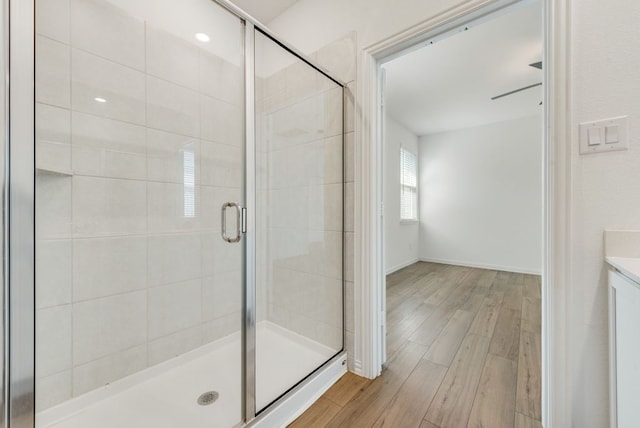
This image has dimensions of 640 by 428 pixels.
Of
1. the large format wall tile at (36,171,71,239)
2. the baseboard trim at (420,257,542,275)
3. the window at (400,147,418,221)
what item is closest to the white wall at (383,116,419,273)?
the window at (400,147,418,221)

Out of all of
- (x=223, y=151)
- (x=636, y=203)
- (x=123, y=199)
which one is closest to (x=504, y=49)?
(x=636, y=203)

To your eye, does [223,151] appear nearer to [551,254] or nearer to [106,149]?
[106,149]

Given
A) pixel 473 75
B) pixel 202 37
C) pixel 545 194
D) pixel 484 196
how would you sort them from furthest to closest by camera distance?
pixel 484 196 → pixel 473 75 → pixel 202 37 → pixel 545 194

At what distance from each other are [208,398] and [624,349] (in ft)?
5.86

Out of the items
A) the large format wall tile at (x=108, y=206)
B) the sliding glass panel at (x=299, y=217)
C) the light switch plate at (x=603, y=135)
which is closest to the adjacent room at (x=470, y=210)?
the sliding glass panel at (x=299, y=217)

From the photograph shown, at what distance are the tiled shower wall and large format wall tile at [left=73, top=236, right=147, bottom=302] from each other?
2.54 ft

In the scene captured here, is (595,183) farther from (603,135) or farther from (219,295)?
(219,295)

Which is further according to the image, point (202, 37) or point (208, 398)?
point (202, 37)

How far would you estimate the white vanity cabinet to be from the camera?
757 millimetres

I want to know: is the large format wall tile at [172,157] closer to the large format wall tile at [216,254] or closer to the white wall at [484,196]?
the large format wall tile at [216,254]

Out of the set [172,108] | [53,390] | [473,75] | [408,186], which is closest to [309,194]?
[172,108]

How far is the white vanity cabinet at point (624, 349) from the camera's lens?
2.48 feet

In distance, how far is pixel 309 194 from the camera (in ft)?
6.17

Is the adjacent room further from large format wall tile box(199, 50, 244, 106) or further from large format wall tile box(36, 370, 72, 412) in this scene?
large format wall tile box(36, 370, 72, 412)
